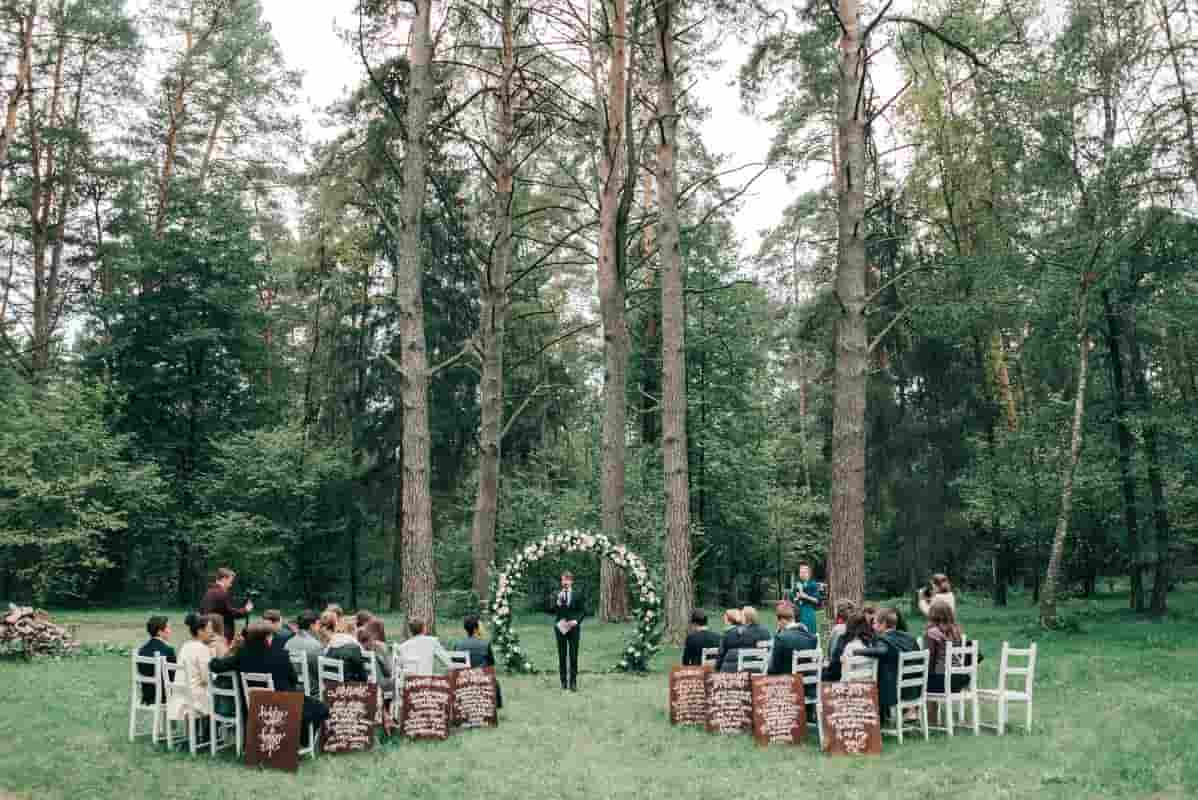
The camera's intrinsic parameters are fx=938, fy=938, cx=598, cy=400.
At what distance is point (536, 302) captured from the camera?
28.4 meters

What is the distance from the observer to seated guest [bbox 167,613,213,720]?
26.5 ft

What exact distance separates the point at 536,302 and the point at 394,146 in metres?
12.5

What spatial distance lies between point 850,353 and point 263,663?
26.2ft

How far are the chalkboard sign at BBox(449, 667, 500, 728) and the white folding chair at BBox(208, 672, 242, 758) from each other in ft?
6.55

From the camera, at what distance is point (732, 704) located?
29.1 ft

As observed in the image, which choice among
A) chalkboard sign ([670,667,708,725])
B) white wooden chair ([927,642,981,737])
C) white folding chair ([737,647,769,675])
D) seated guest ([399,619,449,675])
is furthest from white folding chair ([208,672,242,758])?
white wooden chair ([927,642,981,737])

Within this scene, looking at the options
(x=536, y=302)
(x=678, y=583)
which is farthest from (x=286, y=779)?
(x=536, y=302)

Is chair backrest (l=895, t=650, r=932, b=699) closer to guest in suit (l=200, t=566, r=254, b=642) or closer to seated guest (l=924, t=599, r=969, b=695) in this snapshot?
seated guest (l=924, t=599, r=969, b=695)

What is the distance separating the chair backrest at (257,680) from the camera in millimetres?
7809

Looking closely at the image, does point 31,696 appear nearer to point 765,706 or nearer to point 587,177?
point 765,706

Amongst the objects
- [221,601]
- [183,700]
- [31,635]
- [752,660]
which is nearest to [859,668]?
[752,660]

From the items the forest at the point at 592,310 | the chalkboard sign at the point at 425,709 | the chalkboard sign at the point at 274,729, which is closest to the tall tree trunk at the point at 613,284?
the forest at the point at 592,310

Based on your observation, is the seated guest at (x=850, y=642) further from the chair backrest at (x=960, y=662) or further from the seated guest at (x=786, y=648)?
the chair backrest at (x=960, y=662)

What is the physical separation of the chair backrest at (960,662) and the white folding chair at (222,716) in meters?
6.22
